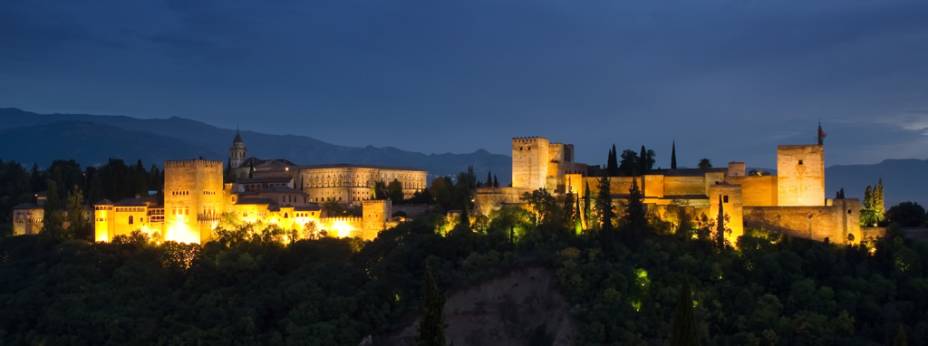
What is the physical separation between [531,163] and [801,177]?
17.5 meters

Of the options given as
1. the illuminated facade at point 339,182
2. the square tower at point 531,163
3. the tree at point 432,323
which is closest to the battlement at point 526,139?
the square tower at point 531,163

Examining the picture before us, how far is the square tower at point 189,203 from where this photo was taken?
53438 millimetres

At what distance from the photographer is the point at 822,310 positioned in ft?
130

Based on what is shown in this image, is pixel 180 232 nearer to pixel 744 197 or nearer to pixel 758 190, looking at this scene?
pixel 744 197

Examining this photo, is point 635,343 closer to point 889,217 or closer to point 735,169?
point 735,169

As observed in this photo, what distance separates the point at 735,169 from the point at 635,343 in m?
18.5

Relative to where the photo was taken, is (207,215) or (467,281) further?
(207,215)

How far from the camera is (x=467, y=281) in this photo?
44875 mm

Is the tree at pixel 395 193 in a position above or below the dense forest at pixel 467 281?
above

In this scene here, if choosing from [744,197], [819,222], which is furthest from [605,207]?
[819,222]

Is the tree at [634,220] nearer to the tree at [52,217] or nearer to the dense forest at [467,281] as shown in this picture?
the dense forest at [467,281]

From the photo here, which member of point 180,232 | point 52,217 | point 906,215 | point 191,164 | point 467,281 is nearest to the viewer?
point 467,281

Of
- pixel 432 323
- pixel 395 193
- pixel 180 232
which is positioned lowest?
pixel 432 323

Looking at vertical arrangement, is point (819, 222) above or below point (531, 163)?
below
